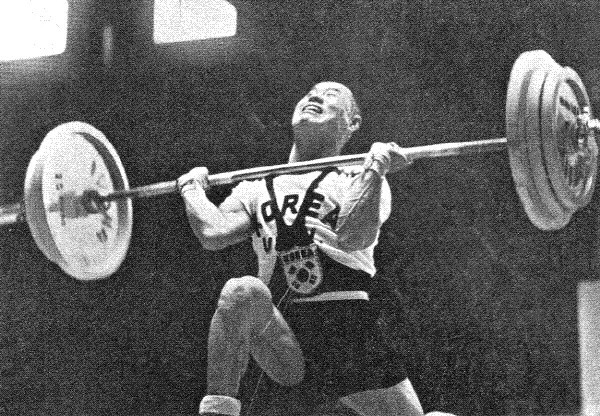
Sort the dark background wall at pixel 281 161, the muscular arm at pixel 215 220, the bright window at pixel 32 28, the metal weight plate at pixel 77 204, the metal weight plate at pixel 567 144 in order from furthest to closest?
the bright window at pixel 32 28 < the metal weight plate at pixel 77 204 < the muscular arm at pixel 215 220 < the dark background wall at pixel 281 161 < the metal weight plate at pixel 567 144

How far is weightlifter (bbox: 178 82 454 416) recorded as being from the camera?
2.51 meters

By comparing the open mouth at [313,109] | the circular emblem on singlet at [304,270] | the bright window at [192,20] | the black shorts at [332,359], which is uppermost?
the bright window at [192,20]

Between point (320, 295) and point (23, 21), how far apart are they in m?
1.48

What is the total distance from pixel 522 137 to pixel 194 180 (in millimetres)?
989

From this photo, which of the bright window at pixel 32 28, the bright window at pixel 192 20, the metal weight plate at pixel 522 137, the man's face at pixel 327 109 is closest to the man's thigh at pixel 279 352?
the man's face at pixel 327 109

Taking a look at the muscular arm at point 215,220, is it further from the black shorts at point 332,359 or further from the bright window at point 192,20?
the bright window at point 192,20

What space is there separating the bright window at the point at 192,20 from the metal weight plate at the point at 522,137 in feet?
3.11

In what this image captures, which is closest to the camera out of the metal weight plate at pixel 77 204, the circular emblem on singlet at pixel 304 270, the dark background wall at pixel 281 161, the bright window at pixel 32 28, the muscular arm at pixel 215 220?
the dark background wall at pixel 281 161

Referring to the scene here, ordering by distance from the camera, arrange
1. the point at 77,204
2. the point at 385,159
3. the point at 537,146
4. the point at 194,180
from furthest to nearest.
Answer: the point at 77,204
the point at 194,180
the point at 385,159
the point at 537,146

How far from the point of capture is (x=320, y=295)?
255 centimetres

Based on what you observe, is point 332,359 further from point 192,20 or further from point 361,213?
point 192,20

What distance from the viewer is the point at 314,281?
2.57 m

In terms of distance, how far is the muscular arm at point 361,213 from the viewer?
2.50 metres

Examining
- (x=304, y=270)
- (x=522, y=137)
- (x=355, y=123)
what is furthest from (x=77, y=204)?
(x=522, y=137)
